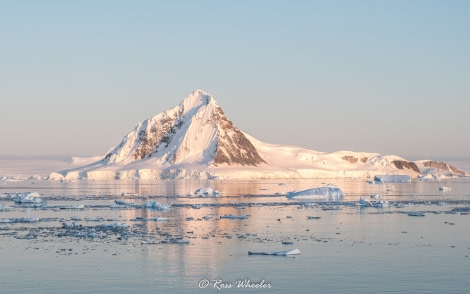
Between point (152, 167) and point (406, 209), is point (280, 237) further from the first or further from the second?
point (152, 167)

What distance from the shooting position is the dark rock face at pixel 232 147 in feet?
504

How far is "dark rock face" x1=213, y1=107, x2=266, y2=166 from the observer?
154 metres

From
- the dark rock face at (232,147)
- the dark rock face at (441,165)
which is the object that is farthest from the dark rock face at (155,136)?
the dark rock face at (441,165)

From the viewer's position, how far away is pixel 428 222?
32.1 metres

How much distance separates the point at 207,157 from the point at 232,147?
8.53 meters

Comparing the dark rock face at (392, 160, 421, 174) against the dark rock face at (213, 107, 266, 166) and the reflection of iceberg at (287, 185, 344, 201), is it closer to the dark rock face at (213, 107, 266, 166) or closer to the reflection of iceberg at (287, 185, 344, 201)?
the dark rock face at (213, 107, 266, 166)

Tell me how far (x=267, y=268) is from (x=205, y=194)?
42.0 meters

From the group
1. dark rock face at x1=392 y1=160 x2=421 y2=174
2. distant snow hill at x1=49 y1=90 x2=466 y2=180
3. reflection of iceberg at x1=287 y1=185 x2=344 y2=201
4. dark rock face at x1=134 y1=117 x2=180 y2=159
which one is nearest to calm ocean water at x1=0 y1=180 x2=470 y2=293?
reflection of iceberg at x1=287 y1=185 x2=344 y2=201

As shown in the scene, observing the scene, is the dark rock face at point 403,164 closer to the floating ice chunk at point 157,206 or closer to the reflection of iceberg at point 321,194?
the reflection of iceberg at point 321,194

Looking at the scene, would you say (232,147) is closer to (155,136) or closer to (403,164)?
(155,136)

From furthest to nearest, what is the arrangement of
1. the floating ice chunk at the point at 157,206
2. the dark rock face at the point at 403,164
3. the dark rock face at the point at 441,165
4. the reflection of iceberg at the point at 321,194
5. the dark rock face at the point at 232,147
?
the dark rock face at the point at 441,165 < the dark rock face at the point at 403,164 < the dark rock face at the point at 232,147 < the reflection of iceberg at the point at 321,194 < the floating ice chunk at the point at 157,206

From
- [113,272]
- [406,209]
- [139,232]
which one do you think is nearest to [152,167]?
[406,209]

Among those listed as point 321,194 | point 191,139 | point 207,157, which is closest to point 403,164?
point 207,157

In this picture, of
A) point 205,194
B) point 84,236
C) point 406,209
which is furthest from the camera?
point 205,194
